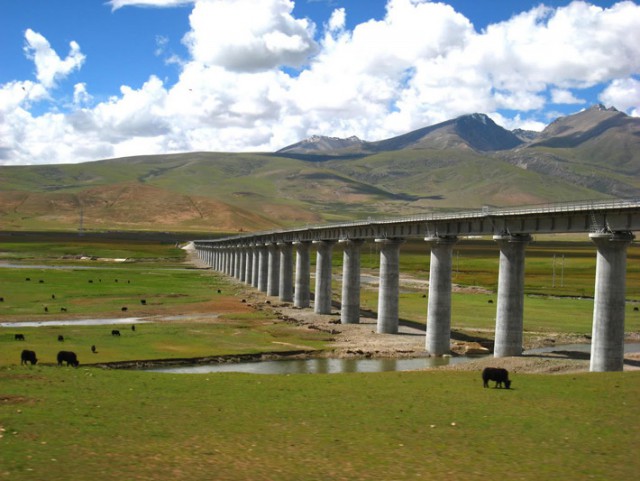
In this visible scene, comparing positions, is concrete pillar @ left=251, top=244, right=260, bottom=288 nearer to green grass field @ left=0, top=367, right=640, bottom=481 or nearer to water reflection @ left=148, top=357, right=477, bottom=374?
water reflection @ left=148, top=357, right=477, bottom=374

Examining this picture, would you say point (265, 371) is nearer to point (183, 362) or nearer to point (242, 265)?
point (183, 362)

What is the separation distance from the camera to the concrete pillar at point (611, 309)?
47531mm

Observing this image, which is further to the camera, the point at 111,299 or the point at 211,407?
the point at 111,299

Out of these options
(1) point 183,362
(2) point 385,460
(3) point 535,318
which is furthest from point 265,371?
(3) point 535,318

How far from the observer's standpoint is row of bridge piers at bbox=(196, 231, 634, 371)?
47.7 metres

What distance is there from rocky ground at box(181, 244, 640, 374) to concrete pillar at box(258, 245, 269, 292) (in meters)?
45.0

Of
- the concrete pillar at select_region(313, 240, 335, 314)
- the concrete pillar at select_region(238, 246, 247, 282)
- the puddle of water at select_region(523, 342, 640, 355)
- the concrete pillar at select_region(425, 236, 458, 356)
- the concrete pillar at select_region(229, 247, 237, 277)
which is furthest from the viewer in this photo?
the concrete pillar at select_region(229, 247, 237, 277)

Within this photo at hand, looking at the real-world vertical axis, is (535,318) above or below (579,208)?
below

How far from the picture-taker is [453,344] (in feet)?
228

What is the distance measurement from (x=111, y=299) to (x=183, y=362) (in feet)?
174

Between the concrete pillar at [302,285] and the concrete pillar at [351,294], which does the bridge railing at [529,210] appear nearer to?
the concrete pillar at [351,294]

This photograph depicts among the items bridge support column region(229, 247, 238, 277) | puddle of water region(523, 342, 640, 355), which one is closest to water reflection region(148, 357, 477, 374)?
puddle of water region(523, 342, 640, 355)

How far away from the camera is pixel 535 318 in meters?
90.2

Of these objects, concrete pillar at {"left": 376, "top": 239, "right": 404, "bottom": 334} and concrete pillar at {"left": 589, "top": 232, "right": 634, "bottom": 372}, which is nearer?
concrete pillar at {"left": 589, "top": 232, "right": 634, "bottom": 372}
